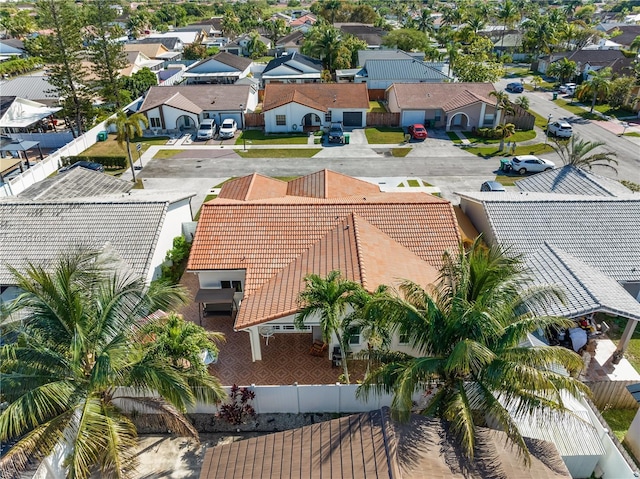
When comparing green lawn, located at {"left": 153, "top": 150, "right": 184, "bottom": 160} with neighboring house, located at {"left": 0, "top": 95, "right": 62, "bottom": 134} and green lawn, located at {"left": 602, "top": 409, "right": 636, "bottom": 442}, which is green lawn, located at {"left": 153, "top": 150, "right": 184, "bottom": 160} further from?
green lawn, located at {"left": 602, "top": 409, "right": 636, "bottom": 442}

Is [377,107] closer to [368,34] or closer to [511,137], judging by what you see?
[511,137]

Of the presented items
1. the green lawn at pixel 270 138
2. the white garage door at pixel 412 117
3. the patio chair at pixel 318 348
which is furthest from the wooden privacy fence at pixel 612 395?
the white garage door at pixel 412 117

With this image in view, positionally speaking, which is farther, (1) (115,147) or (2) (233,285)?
(1) (115,147)

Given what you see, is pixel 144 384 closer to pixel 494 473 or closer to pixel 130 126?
pixel 494 473

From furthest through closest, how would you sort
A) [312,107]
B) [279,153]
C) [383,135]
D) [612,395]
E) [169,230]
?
[312,107] < [383,135] < [279,153] < [169,230] < [612,395]

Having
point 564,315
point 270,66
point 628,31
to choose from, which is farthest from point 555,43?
Answer: point 564,315

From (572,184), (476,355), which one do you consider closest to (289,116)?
(572,184)

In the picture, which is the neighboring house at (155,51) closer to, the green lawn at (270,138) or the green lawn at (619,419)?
the green lawn at (270,138)

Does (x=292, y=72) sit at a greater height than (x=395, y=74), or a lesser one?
lesser
